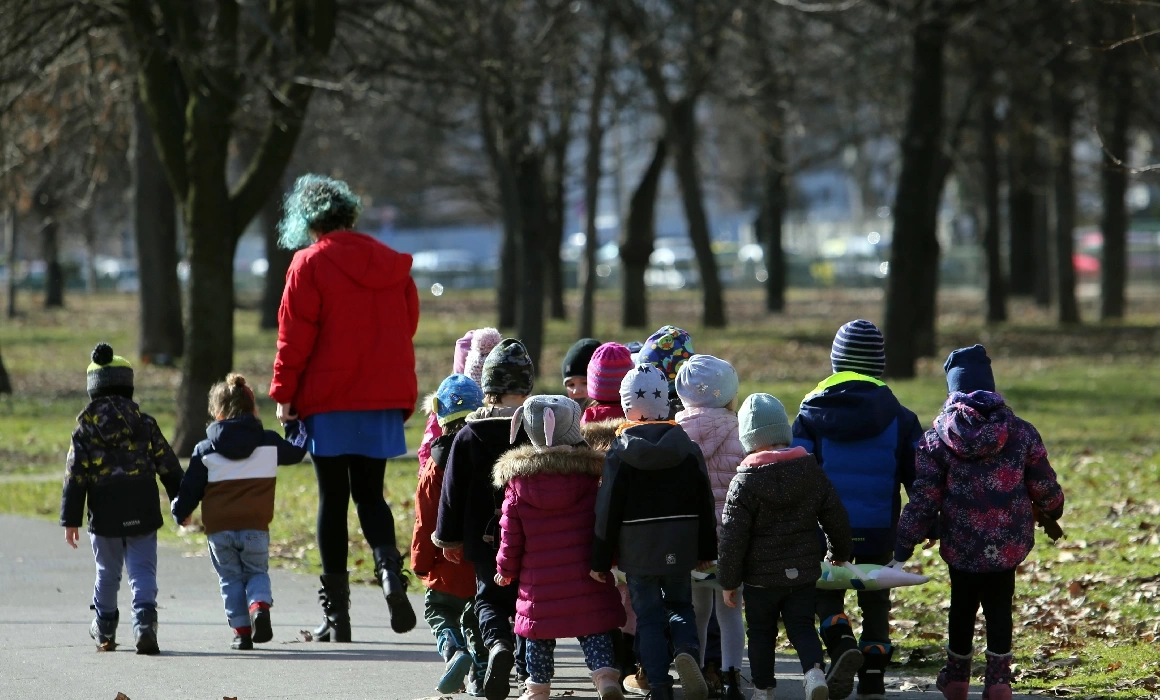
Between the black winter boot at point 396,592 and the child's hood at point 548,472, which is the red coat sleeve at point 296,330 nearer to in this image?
the black winter boot at point 396,592

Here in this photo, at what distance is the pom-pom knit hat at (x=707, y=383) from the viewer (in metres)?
6.01

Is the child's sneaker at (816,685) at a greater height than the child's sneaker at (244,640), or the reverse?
the child's sneaker at (816,685)

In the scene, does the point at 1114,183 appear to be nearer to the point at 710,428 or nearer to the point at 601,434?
the point at 710,428

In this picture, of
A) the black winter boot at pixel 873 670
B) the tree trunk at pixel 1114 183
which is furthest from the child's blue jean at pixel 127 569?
the tree trunk at pixel 1114 183

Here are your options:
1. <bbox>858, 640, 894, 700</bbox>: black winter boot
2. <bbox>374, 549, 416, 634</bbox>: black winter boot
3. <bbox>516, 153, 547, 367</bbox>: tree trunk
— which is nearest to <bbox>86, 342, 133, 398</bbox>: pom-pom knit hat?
<bbox>374, 549, 416, 634</bbox>: black winter boot

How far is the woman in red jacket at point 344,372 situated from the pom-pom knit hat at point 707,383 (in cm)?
140

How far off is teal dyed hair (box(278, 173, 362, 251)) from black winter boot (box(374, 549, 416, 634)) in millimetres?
1498

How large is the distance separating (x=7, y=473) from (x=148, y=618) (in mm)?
7337

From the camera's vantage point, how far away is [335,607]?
707 centimetres

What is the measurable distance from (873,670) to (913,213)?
15.6 metres

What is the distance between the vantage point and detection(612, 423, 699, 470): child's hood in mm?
5430

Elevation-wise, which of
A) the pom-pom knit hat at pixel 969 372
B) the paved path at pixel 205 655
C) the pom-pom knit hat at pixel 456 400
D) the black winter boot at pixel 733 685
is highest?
the pom-pom knit hat at pixel 969 372

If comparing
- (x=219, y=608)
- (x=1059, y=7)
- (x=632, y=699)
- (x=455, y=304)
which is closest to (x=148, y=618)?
(x=219, y=608)

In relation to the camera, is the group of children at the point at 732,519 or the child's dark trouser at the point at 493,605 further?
the child's dark trouser at the point at 493,605
